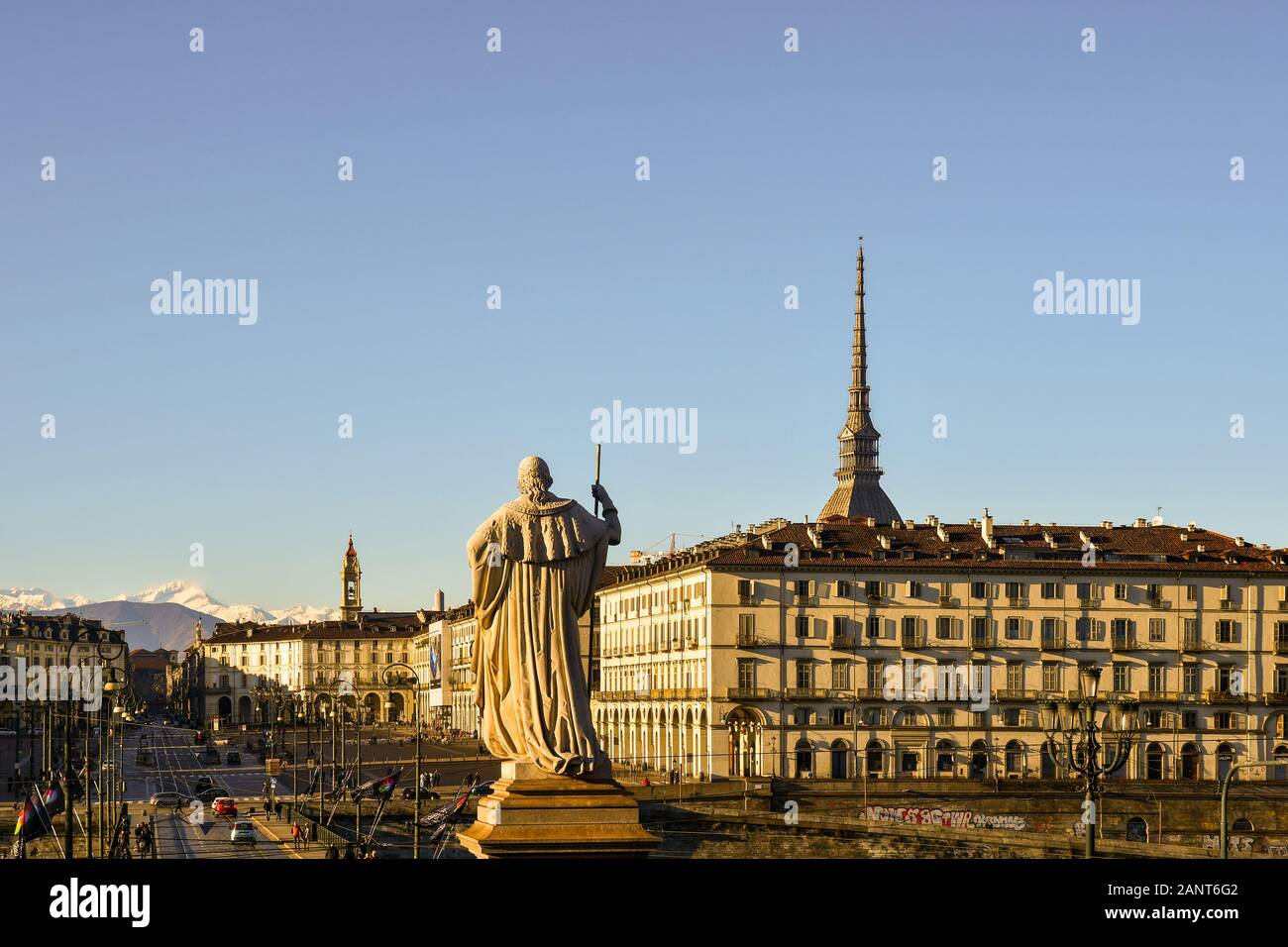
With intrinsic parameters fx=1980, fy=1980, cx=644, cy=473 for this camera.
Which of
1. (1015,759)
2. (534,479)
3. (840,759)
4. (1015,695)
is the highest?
(534,479)

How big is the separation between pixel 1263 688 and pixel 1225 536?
39.1 ft

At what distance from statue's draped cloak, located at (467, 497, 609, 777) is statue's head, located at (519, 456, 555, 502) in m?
0.13

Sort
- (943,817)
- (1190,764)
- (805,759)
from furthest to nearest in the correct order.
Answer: (1190,764), (805,759), (943,817)

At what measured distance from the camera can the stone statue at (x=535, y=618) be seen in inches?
731

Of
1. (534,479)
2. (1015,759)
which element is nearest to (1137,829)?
(1015,759)

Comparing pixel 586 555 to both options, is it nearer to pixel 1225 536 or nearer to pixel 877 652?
pixel 877 652

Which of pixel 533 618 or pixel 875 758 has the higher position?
pixel 533 618

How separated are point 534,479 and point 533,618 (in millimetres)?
1381

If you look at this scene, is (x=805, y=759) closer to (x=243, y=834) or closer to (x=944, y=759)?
(x=944, y=759)

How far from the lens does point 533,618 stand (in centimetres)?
1886

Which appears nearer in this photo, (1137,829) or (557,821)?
(557,821)

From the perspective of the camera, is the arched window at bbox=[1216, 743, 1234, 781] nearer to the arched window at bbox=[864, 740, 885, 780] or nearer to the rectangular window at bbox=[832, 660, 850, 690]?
the arched window at bbox=[864, 740, 885, 780]

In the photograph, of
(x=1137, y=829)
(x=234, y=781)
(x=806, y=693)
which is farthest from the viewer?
(x=234, y=781)
